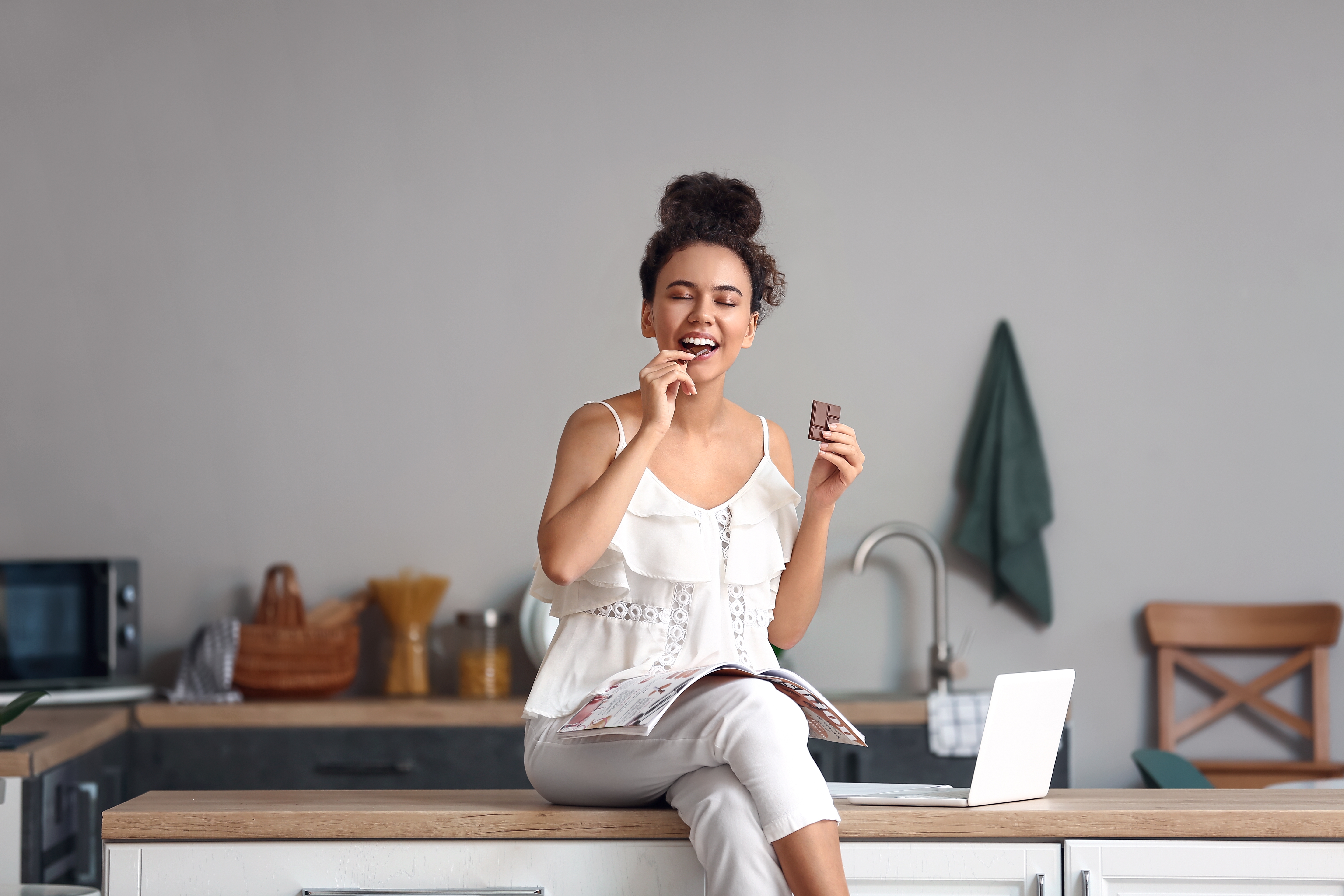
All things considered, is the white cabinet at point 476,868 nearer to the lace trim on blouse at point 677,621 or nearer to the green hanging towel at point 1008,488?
the lace trim on blouse at point 677,621

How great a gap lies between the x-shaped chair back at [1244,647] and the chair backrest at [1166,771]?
20.6 inches

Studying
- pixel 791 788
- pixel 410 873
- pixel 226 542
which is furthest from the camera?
pixel 226 542

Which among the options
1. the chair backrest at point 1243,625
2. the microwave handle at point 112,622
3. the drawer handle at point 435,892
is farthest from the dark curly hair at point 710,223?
the chair backrest at point 1243,625

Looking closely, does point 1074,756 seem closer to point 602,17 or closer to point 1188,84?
point 1188,84

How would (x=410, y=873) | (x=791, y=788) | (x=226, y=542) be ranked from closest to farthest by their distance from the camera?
(x=791, y=788)
(x=410, y=873)
(x=226, y=542)

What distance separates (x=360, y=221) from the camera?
2.99 metres

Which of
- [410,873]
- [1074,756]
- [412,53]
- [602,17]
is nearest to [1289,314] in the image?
[1074,756]

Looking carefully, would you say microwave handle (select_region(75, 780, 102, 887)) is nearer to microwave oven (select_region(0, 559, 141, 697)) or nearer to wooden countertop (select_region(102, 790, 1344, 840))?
microwave oven (select_region(0, 559, 141, 697))

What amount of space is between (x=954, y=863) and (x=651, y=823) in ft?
1.03

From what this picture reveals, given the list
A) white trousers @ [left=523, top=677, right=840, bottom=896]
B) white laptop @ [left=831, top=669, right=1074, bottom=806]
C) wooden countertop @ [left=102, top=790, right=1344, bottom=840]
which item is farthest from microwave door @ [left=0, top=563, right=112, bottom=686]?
white laptop @ [left=831, top=669, right=1074, bottom=806]

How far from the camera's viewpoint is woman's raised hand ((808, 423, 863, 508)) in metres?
1.39

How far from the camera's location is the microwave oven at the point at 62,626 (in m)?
2.54

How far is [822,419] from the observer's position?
1379 millimetres

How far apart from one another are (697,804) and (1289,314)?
8.12 feet
